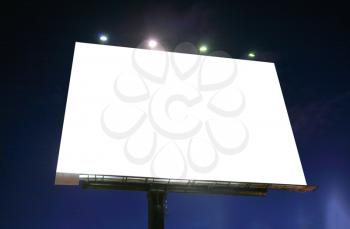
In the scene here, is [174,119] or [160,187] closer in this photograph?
[160,187]

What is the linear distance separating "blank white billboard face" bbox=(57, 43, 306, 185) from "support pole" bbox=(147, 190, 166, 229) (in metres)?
0.22

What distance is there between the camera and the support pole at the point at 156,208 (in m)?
2.93

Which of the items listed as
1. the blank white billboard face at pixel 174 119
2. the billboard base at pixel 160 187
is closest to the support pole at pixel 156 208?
the billboard base at pixel 160 187

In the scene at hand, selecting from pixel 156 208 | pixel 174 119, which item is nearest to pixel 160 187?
pixel 156 208

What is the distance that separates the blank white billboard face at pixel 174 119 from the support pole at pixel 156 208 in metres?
0.22

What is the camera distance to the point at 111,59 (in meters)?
3.72

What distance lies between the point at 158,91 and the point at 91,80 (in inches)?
Answer: 30.4

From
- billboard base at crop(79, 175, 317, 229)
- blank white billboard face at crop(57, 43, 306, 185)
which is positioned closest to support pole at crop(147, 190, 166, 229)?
billboard base at crop(79, 175, 317, 229)

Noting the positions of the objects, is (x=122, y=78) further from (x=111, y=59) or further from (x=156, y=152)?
(x=156, y=152)

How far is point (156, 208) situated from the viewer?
9.89ft

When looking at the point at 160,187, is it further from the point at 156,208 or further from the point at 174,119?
the point at 174,119

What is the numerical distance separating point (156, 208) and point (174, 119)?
0.99m

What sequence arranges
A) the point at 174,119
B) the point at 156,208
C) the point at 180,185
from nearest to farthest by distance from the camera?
the point at 156,208, the point at 180,185, the point at 174,119

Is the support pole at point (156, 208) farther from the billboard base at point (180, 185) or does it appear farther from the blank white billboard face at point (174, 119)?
the blank white billboard face at point (174, 119)
